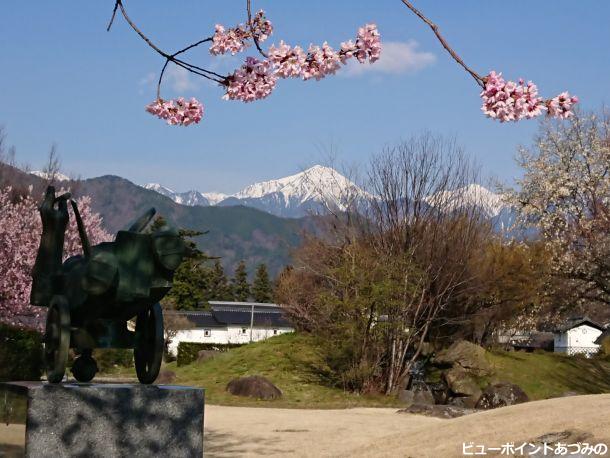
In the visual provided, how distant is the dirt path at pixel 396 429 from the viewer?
11172mm

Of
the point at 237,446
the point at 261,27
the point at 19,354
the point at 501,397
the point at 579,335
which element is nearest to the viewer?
the point at 261,27

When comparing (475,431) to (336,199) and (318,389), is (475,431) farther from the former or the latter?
(336,199)

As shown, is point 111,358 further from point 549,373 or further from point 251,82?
point 251,82

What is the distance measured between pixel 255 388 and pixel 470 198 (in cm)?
1203

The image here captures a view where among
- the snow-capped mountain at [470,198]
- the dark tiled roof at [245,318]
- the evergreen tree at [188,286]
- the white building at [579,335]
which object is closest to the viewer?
the snow-capped mountain at [470,198]

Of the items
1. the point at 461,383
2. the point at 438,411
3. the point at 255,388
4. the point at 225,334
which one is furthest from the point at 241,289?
the point at 438,411

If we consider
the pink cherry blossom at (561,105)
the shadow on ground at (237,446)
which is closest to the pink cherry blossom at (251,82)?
the pink cherry blossom at (561,105)

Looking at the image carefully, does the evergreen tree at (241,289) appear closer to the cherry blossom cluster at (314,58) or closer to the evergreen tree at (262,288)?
the evergreen tree at (262,288)

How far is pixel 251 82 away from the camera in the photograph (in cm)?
688

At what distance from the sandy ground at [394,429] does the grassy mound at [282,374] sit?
14.8 feet

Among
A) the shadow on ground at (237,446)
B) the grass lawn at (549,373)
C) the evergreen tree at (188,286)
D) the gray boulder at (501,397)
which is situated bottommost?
the shadow on ground at (237,446)

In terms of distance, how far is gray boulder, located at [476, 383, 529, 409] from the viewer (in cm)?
2303

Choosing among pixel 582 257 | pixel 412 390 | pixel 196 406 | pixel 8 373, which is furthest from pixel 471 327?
pixel 196 406

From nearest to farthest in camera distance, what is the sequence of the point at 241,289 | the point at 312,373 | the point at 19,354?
the point at 19,354
the point at 312,373
the point at 241,289
